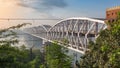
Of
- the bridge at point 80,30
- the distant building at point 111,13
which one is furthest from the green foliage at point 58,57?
the bridge at point 80,30

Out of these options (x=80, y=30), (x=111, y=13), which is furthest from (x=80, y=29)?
(x=111, y=13)

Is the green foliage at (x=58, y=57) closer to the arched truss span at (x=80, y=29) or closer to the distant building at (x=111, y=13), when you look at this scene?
the distant building at (x=111, y=13)

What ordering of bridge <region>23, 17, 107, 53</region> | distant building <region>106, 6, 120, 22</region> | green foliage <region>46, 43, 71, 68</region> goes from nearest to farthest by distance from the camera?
green foliage <region>46, 43, 71, 68</region>
distant building <region>106, 6, 120, 22</region>
bridge <region>23, 17, 107, 53</region>

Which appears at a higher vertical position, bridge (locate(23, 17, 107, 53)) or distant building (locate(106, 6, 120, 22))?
distant building (locate(106, 6, 120, 22))

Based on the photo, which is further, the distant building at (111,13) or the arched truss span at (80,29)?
the arched truss span at (80,29)

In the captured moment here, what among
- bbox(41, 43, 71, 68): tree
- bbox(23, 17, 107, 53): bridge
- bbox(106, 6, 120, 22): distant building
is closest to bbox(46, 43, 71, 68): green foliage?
bbox(41, 43, 71, 68): tree

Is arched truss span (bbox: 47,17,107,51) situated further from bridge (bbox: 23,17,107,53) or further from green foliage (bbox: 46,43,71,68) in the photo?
green foliage (bbox: 46,43,71,68)

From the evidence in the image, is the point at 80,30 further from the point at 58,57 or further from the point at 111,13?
the point at 58,57
